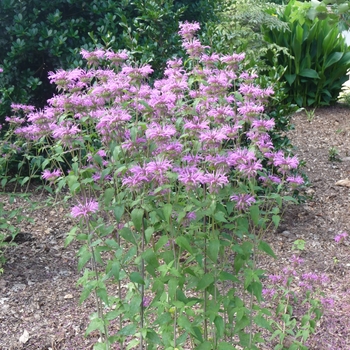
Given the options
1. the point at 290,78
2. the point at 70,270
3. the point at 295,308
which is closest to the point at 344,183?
the point at 295,308

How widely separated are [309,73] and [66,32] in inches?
155

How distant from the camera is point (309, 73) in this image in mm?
7023

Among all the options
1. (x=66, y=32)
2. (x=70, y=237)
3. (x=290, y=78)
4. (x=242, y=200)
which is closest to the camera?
(x=242, y=200)

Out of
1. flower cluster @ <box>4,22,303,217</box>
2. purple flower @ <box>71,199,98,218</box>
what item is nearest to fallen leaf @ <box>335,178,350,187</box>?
flower cluster @ <box>4,22,303,217</box>

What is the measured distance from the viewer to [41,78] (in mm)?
4617

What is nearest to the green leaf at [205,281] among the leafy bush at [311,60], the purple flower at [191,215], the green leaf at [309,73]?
the purple flower at [191,215]

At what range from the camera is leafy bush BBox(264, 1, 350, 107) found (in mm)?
6992

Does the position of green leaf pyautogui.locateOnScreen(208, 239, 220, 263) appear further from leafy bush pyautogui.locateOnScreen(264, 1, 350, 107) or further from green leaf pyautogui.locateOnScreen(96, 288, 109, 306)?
leafy bush pyautogui.locateOnScreen(264, 1, 350, 107)

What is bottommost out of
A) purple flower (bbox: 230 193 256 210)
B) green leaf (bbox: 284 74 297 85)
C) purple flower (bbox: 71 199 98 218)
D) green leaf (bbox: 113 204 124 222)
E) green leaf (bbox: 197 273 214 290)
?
green leaf (bbox: 284 74 297 85)

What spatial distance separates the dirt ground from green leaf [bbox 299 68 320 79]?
2.41m

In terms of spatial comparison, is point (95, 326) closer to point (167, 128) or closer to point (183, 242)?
point (183, 242)

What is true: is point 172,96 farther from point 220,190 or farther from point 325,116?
point 325,116

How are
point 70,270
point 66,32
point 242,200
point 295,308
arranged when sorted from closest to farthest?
point 242,200 < point 295,308 < point 70,270 < point 66,32

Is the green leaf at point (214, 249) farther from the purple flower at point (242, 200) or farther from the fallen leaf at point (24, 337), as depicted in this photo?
the fallen leaf at point (24, 337)
